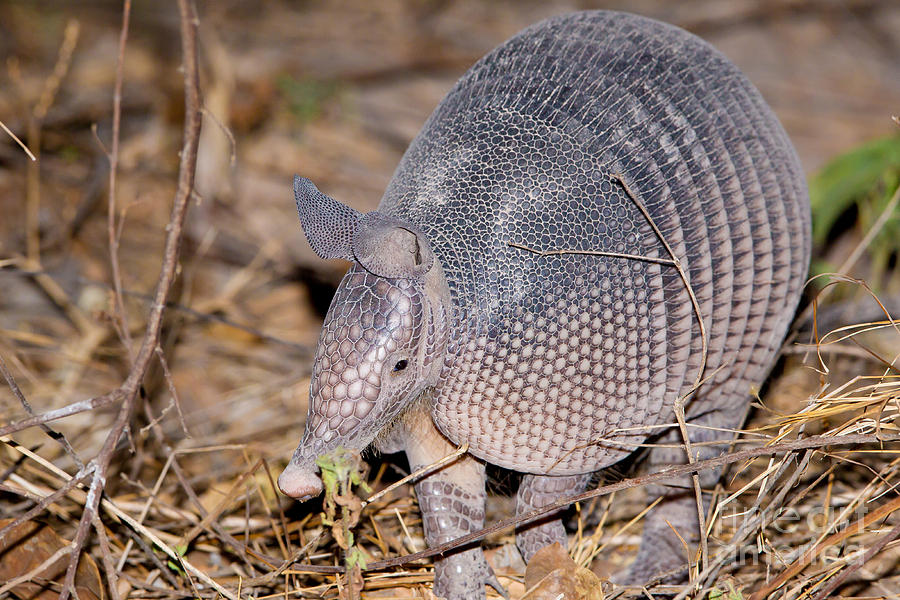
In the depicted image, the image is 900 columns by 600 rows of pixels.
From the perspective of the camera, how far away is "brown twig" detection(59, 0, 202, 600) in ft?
9.84

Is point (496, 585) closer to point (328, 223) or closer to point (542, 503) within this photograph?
point (542, 503)

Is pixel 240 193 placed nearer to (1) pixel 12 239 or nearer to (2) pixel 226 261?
(2) pixel 226 261

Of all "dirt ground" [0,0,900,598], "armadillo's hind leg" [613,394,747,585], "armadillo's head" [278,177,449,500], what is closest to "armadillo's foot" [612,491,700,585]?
"armadillo's hind leg" [613,394,747,585]

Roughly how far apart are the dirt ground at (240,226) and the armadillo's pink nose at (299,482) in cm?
69

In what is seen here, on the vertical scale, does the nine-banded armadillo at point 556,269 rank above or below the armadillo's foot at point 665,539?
above

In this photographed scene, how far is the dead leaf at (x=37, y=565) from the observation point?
311 cm

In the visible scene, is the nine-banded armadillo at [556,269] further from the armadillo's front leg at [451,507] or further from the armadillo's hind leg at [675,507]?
the armadillo's hind leg at [675,507]

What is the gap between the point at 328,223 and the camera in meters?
2.68

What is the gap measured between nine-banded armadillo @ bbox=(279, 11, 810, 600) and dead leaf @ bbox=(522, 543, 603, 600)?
0.48 feet

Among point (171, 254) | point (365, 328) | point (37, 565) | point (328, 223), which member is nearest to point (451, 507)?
A: point (365, 328)

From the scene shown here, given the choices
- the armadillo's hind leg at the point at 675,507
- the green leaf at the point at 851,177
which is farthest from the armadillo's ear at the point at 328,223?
the green leaf at the point at 851,177

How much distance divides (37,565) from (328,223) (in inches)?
65.7

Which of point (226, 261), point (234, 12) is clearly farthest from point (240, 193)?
point (234, 12)

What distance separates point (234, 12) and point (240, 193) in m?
3.16
